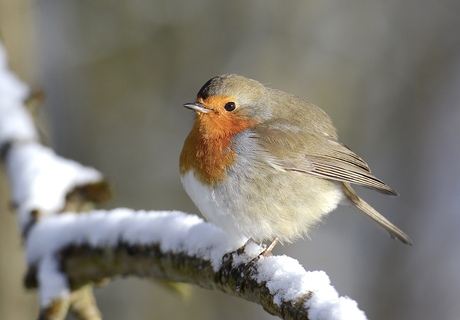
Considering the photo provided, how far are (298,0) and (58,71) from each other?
343cm

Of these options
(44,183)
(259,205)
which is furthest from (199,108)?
(44,183)

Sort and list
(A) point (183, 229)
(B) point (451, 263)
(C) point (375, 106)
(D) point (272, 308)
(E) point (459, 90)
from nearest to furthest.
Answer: (D) point (272, 308), (A) point (183, 229), (B) point (451, 263), (E) point (459, 90), (C) point (375, 106)

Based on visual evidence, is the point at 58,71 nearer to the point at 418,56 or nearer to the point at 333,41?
the point at 333,41

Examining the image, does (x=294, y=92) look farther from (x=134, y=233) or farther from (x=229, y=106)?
(x=134, y=233)

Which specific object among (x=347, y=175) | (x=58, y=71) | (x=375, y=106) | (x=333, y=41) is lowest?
(x=347, y=175)

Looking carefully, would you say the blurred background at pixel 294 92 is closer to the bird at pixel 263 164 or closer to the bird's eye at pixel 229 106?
the bird at pixel 263 164

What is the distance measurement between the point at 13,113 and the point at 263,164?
166 centimetres

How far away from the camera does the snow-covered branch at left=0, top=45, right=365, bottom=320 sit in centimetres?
210

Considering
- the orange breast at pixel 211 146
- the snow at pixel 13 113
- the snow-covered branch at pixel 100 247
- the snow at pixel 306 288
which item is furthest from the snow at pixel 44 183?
the snow at pixel 306 288

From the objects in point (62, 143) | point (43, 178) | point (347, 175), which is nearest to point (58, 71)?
point (62, 143)

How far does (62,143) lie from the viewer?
28.3ft

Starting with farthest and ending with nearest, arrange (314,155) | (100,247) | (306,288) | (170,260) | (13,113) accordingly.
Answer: (13,113), (314,155), (100,247), (170,260), (306,288)

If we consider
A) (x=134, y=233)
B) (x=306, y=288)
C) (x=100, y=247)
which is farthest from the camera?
(x=100, y=247)

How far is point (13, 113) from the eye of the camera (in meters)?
3.88
